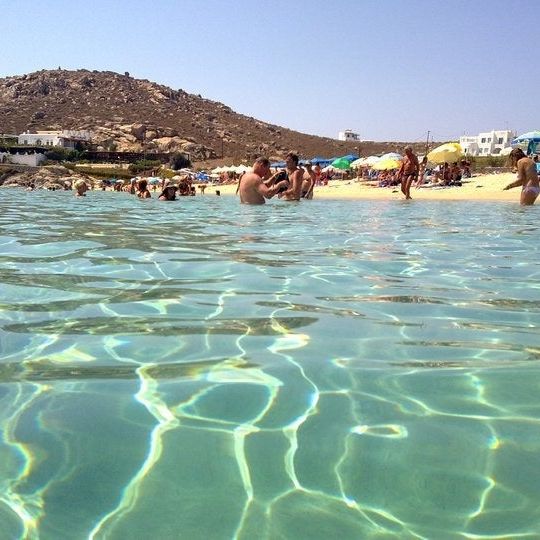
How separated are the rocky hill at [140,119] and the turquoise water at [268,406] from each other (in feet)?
222

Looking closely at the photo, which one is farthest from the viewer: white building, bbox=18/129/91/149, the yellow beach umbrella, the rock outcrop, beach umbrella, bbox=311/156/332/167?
white building, bbox=18/129/91/149

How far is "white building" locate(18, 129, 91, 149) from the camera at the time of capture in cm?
7025

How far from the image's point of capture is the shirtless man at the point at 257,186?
10.9m

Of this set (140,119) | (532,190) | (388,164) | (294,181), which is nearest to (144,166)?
(140,119)

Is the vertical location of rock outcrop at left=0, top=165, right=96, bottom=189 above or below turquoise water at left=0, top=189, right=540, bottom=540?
below

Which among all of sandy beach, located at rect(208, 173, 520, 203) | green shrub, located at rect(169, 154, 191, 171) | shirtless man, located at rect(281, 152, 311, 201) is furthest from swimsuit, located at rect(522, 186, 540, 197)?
green shrub, located at rect(169, 154, 191, 171)

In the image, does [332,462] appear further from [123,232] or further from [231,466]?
[123,232]

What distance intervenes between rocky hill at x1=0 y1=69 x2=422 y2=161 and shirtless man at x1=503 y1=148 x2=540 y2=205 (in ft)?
197

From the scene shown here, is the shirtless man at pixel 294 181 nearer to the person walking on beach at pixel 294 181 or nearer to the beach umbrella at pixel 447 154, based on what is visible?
the person walking on beach at pixel 294 181

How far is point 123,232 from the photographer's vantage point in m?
6.18

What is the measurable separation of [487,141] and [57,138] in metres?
58.1

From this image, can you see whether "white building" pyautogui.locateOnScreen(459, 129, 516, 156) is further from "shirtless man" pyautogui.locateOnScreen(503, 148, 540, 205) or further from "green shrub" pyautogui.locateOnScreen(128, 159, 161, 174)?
"shirtless man" pyautogui.locateOnScreen(503, 148, 540, 205)

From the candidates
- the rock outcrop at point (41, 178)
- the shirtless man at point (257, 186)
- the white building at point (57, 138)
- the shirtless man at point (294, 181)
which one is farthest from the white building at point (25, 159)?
the shirtless man at point (257, 186)

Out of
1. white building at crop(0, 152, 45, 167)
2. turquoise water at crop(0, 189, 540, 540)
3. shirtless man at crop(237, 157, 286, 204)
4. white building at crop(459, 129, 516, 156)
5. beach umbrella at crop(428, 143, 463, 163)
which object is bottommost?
white building at crop(0, 152, 45, 167)
